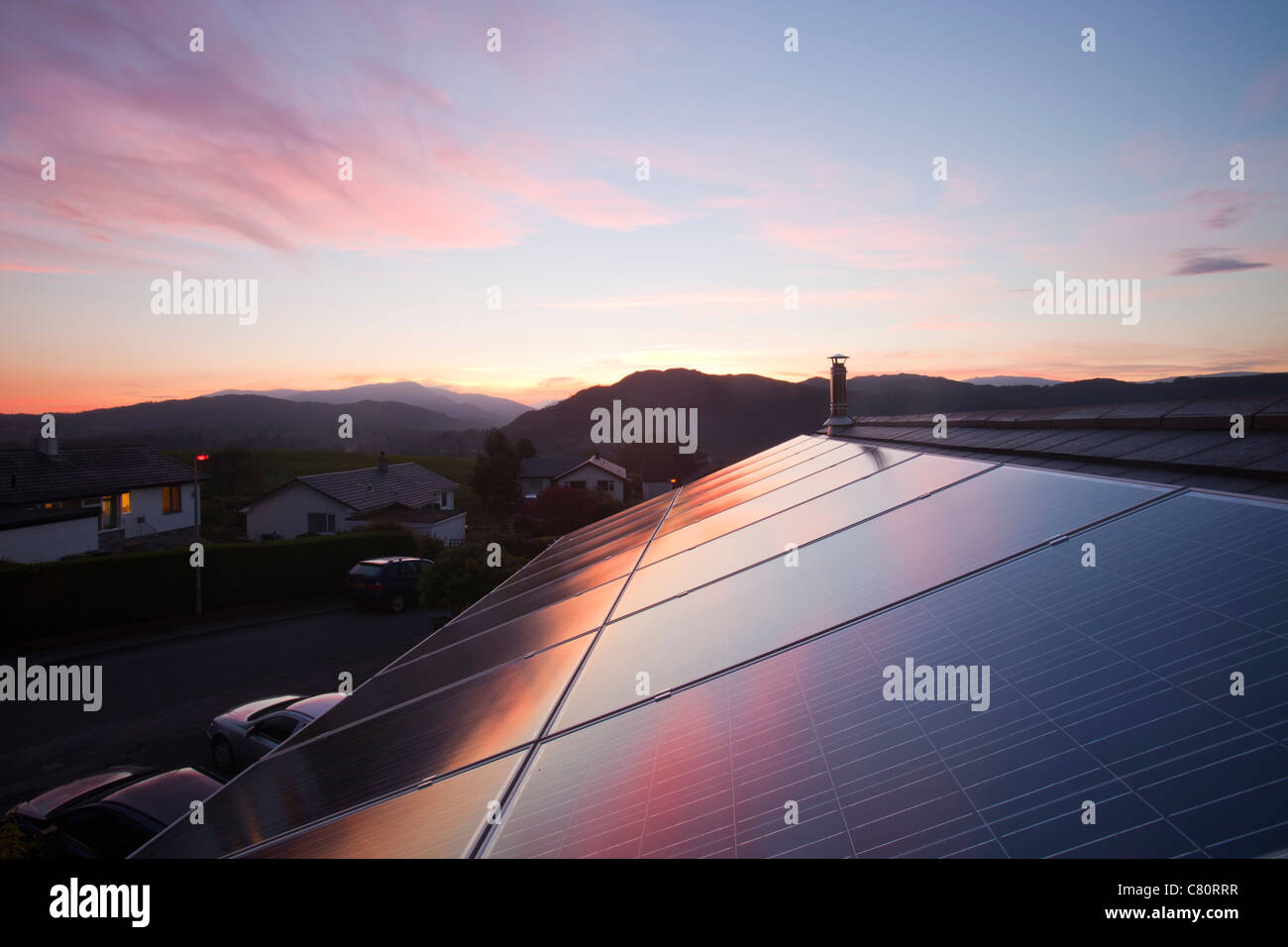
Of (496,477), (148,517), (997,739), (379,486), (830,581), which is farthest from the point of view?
(496,477)

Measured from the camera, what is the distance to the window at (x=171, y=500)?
38688mm

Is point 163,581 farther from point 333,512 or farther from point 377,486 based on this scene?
point 377,486

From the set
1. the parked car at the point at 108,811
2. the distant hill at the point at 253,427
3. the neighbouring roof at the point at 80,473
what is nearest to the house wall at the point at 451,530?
the neighbouring roof at the point at 80,473

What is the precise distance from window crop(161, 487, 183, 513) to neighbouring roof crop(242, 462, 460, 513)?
11.2 feet

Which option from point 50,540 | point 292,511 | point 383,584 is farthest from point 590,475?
point 50,540

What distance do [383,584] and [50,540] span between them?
14.3 meters

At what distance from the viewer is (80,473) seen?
3366 centimetres

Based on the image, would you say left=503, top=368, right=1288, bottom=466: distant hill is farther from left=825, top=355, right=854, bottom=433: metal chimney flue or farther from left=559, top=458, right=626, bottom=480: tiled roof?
left=825, top=355, right=854, bottom=433: metal chimney flue

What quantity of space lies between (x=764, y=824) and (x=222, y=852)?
95.1 inches

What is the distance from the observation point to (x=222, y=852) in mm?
2857

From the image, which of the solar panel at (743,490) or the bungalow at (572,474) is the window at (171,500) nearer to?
the bungalow at (572,474)

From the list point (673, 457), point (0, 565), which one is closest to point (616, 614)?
point (0, 565)

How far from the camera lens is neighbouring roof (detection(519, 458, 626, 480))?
64.9 metres
